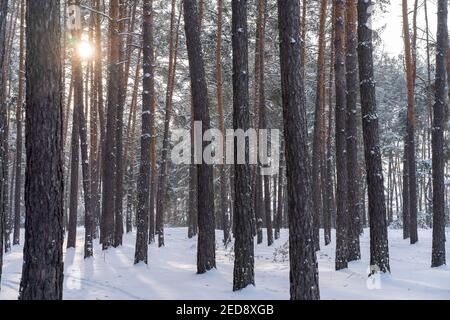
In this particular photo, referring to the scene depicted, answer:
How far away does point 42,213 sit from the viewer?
5.50m

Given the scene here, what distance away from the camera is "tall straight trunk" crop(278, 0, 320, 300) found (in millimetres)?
6508

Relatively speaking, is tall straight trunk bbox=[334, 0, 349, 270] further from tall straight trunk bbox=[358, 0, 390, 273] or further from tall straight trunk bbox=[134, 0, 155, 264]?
tall straight trunk bbox=[134, 0, 155, 264]

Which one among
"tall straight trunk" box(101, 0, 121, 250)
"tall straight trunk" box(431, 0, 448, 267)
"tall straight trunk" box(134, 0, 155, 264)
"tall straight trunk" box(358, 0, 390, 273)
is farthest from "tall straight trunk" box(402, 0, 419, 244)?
"tall straight trunk" box(101, 0, 121, 250)

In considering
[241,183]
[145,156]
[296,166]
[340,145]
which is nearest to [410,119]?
[340,145]

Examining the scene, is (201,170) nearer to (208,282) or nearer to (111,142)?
(208,282)

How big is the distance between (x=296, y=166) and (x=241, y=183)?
2187 mm

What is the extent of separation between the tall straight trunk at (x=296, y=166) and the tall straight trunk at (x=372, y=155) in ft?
12.4

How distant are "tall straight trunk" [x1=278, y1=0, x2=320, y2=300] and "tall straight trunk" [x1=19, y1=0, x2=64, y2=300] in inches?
126

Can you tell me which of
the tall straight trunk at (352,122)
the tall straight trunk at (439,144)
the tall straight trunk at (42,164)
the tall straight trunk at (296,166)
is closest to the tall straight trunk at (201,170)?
the tall straight trunk at (296,166)

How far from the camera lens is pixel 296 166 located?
261 inches

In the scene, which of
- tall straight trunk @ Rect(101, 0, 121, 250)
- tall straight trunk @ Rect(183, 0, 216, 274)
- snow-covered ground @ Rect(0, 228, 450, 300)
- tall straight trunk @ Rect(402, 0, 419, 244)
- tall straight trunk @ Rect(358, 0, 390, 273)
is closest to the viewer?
snow-covered ground @ Rect(0, 228, 450, 300)
